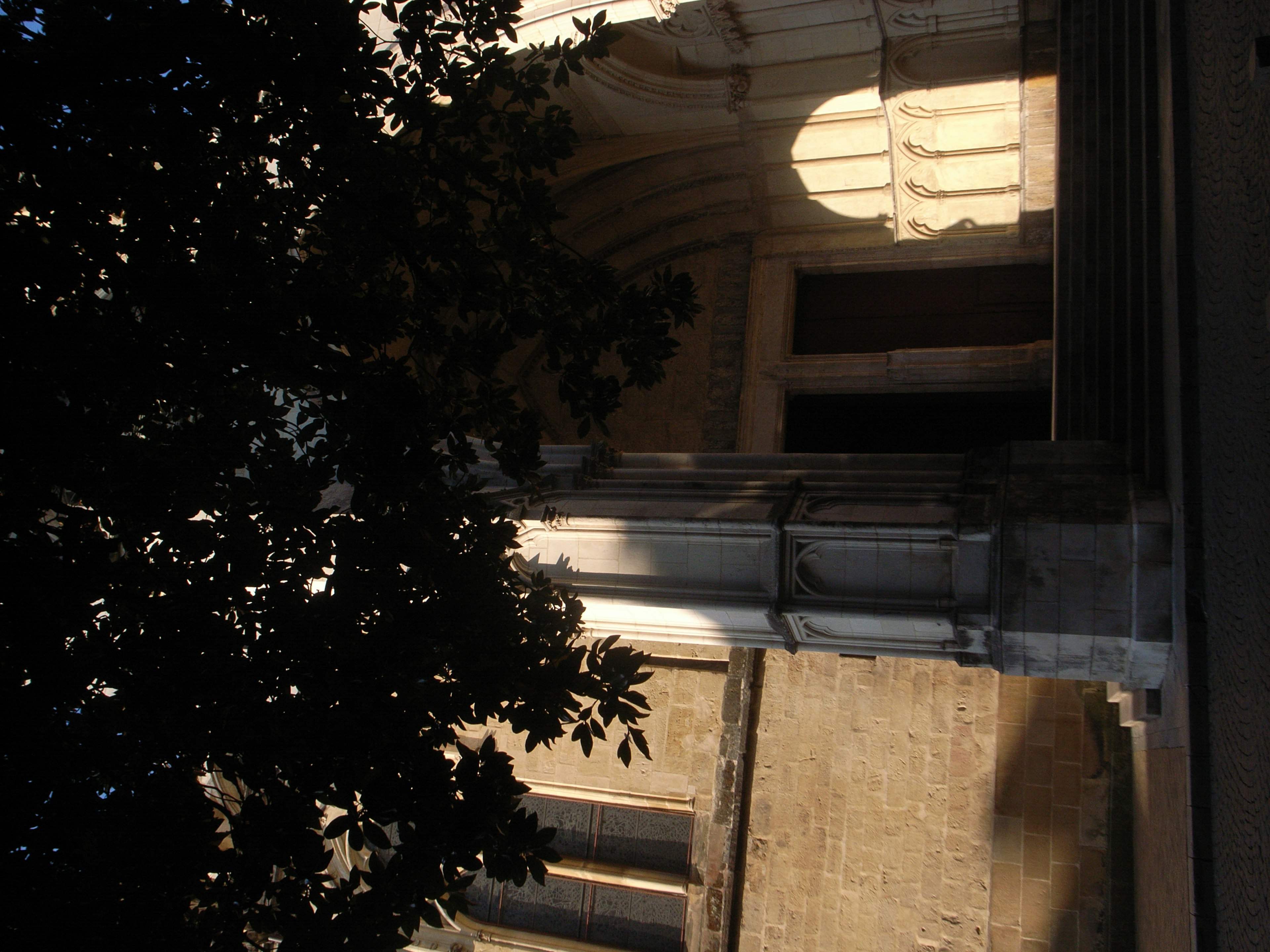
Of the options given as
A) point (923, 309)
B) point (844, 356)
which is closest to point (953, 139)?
point (923, 309)

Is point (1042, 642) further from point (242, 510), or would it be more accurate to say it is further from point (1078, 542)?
point (242, 510)

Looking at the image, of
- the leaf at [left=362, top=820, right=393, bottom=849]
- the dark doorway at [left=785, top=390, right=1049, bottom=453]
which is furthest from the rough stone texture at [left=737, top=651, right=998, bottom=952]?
the leaf at [left=362, top=820, right=393, bottom=849]

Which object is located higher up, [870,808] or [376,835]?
[376,835]

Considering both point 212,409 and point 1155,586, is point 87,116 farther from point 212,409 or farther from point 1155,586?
point 1155,586

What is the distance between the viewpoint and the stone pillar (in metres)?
4.62

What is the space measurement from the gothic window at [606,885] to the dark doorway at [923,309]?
16.9ft

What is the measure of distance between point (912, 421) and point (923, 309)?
1291mm

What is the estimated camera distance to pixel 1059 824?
296 inches

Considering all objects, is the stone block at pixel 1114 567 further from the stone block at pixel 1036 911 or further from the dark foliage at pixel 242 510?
the stone block at pixel 1036 911

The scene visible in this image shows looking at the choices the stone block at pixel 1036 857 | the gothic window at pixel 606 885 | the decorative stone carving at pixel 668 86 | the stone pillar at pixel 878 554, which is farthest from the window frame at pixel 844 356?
the stone block at pixel 1036 857

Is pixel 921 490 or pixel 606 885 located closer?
pixel 921 490

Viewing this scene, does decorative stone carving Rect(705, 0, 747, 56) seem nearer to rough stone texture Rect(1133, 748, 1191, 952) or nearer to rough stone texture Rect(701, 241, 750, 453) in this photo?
rough stone texture Rect(701, 241, 750, 453)

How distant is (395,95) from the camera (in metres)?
4.29

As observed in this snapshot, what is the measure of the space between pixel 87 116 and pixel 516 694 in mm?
3148
